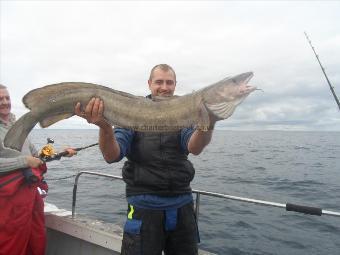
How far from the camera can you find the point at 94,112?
391cm

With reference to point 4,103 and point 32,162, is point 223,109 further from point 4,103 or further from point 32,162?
point 4,103

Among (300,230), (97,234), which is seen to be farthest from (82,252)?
(300,230)

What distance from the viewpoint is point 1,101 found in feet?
17.3

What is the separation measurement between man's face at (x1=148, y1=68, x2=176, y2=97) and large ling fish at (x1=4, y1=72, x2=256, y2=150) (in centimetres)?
34

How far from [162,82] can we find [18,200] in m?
2.71

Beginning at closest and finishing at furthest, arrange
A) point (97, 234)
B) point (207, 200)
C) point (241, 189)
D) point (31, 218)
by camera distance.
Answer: point (31, 218) < point (97, 234) < point (207, 200) < point (241, 189)

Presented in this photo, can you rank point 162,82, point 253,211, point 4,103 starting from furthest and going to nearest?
1. point 253,211
2. point 4,103
3. point 162,82

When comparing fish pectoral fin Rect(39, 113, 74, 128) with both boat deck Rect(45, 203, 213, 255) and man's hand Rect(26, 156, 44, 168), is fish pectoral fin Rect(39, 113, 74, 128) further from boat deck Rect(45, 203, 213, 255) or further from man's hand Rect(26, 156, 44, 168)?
boat deck Rect(45, 203, 213, 255)

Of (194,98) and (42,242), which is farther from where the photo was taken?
(42,242)

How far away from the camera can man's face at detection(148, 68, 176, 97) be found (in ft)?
14.2

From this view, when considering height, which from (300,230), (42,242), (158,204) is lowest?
(300,230)

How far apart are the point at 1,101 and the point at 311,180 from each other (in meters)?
23.9

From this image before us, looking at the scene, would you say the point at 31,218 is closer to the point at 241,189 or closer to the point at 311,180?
the point at 241,189

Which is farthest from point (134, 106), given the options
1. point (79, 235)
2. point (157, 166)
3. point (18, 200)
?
point (79, 235)
